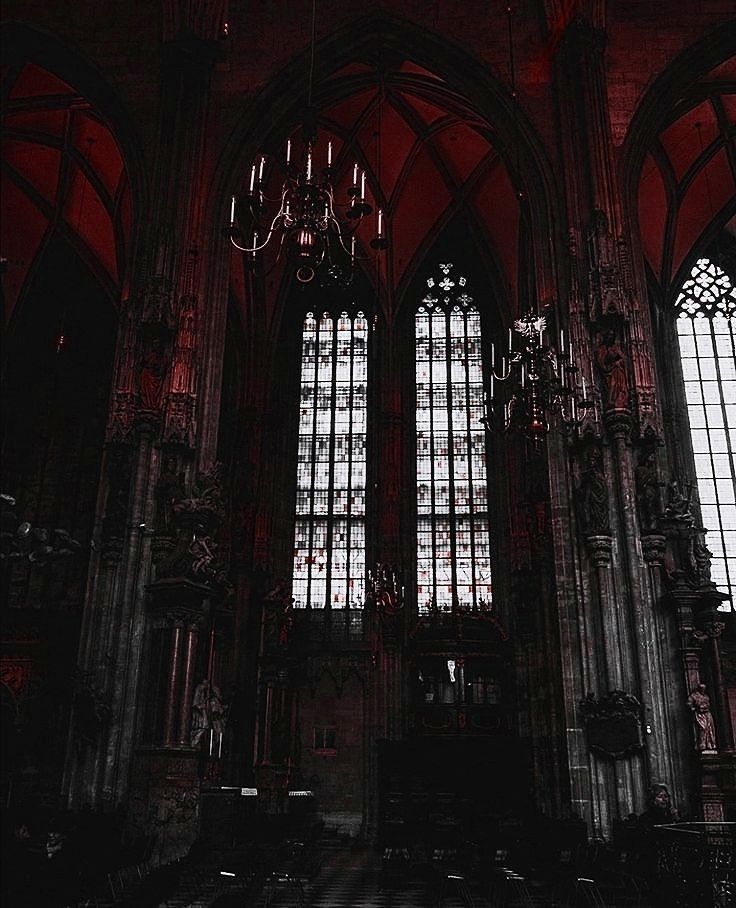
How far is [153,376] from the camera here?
14898 mm

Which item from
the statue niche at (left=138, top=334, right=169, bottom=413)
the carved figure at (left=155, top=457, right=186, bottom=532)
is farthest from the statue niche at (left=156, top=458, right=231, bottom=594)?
the statue niche at (left=138, top=334, right=169, bottom=413)

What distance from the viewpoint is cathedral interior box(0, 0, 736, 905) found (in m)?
12.9

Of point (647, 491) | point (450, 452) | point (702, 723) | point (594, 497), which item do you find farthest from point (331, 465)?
point (702, 723)

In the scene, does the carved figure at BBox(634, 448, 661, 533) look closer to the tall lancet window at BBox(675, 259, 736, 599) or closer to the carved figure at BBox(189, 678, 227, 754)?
the carved figure at BBox(189, 678, 227, 754)

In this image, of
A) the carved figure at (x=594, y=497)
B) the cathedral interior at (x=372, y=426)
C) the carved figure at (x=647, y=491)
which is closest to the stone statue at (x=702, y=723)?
the cathedral interior at (x=372, y=426)

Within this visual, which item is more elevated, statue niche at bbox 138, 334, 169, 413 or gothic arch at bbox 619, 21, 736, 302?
gothic arch at bbox 619, 21, 736, 302

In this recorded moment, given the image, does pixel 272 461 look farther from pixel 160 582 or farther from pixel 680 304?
pixel 680 304

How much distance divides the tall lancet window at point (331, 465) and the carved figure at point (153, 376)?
9.70m

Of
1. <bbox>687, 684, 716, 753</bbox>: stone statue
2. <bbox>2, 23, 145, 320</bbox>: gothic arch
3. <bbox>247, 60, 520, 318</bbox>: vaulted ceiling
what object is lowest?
<bbox>687, 684, 716, 753</bbox>: stone statue

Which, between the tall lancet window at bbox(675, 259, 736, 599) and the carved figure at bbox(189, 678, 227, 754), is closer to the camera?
the carved figure at bbox(189, 678, 227, 754)

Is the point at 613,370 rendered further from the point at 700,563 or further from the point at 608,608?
the point at 608,608

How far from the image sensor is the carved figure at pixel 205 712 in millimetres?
12875

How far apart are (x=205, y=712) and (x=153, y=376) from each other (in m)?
5.83

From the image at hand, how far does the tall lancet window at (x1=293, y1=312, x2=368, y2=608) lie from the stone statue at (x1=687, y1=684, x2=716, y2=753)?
11.1 metres
